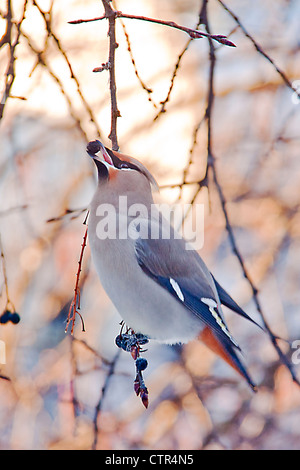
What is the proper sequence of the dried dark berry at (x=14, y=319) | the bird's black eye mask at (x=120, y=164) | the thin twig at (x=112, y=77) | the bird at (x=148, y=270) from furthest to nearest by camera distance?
the dried dark berry at (x=14, y=319)
the bird at (x=148, y=270)
the bird's black eye mask at (x=120, y=164)
the thin twig at (x=112, y=77)

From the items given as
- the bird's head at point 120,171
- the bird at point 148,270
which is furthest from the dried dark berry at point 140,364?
the bird's head at point 120,171

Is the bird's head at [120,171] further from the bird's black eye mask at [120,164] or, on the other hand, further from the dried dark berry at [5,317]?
the dried dark berry at [5,317]

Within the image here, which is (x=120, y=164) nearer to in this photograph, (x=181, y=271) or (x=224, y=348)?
(x=181, y=271)

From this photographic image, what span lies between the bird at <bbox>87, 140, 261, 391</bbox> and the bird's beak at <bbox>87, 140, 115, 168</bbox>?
8 cm

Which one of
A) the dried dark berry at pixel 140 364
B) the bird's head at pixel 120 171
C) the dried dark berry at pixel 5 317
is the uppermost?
the bird's head at pixel 120 171

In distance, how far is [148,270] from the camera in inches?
51.2

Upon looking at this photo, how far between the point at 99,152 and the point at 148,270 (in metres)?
0.32

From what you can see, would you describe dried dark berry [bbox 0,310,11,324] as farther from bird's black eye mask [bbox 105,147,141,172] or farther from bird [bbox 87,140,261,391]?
bird's black eye mask [bbox 105,147,141,172]

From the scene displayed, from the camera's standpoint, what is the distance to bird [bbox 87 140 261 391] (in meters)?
1.25

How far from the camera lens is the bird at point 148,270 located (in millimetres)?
1245

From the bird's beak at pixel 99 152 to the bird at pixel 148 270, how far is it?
85 millimetres

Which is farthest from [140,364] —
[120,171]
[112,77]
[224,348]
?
[112,77]

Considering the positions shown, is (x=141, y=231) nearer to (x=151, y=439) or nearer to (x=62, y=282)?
(x=62, y=282)
